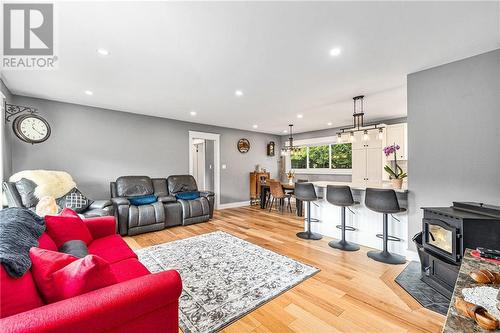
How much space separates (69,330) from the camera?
0.84 m

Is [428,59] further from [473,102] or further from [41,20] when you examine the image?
[41,20]

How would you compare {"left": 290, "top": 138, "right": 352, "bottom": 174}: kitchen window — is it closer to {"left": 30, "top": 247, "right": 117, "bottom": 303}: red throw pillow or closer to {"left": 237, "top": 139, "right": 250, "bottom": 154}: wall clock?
{"left": 237, "top": 139, "right": 250, "bottom": 154}: wall clock

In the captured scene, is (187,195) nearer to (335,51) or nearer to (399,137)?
(335,51)

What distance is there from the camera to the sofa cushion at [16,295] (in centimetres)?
85

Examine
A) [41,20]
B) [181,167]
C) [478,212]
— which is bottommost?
[478,212]

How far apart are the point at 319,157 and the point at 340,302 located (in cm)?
571

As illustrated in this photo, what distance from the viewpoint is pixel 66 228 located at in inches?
78.3

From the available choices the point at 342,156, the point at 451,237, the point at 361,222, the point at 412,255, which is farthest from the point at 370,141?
the point at 451,237

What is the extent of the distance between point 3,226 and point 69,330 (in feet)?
2.79

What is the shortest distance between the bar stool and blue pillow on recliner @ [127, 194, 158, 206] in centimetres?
385

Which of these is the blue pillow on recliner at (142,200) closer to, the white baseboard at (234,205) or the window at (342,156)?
the white baseboard at (234,205)

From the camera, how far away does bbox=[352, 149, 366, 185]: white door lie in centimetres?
549

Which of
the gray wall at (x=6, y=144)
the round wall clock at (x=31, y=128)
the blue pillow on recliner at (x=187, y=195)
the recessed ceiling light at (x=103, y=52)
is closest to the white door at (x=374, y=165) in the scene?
the blue pillow on recliner at (x=187, y=195)

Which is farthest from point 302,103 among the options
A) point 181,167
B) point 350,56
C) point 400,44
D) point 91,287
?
point 91,287
